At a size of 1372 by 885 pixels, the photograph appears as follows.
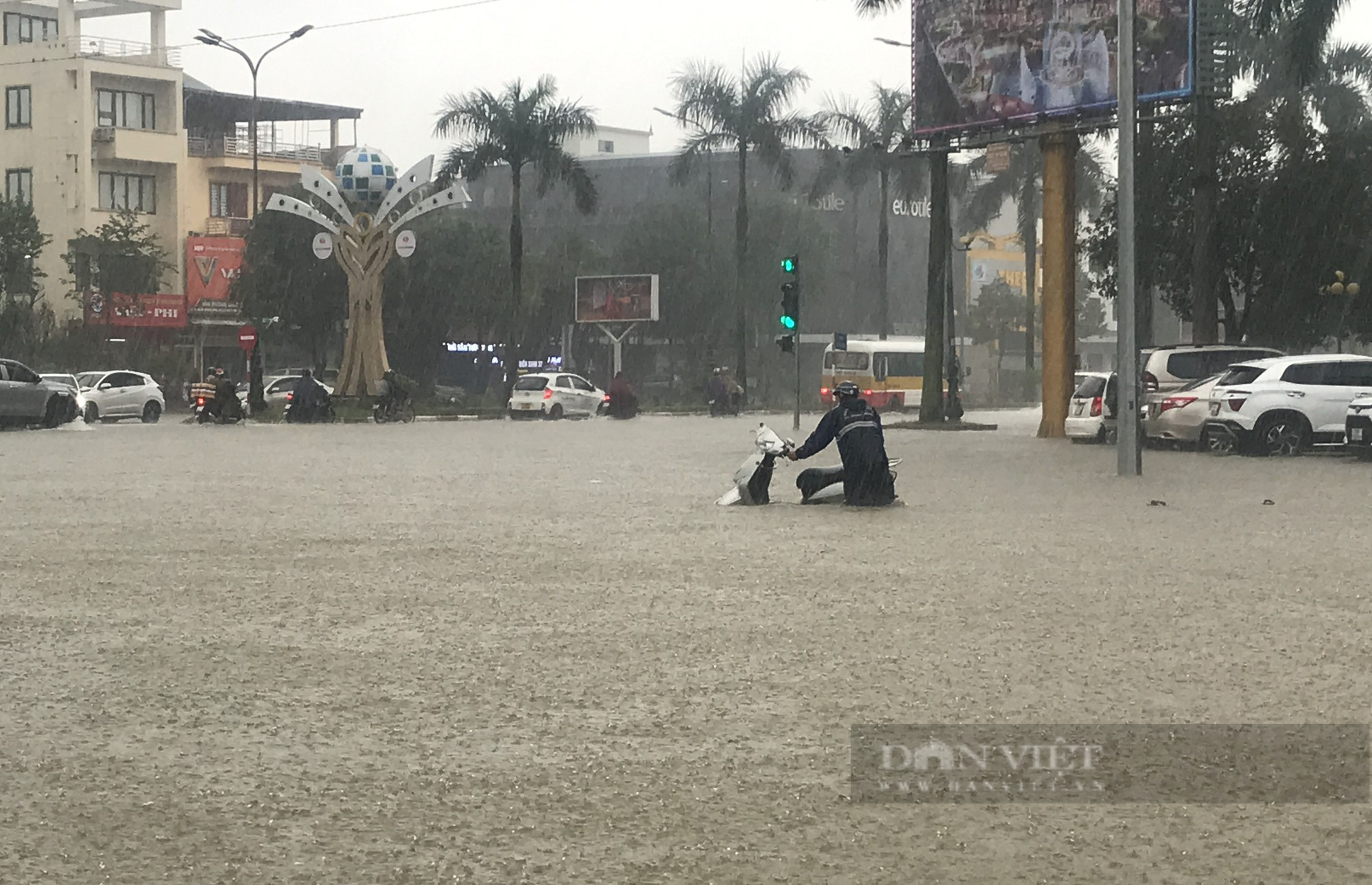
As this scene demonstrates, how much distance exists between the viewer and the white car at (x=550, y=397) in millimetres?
65562

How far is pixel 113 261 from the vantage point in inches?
3191

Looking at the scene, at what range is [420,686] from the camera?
923 cm

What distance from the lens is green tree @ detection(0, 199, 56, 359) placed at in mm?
78000

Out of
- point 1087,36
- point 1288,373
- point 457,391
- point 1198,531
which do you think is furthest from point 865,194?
point 1198,531

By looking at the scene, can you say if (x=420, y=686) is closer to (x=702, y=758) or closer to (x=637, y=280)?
(x=702, y=758)

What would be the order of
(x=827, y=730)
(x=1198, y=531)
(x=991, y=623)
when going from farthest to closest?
1. (x=1198, y=531)
2. (x=991, y=623)
3. (x=827, y=730)

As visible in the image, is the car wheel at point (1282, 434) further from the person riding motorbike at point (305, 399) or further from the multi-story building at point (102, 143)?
the multi-story building at point (102, 143)

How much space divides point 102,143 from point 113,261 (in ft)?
24.8

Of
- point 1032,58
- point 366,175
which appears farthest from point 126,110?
point 1032,58

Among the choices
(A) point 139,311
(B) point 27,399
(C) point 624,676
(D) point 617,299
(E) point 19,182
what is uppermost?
(E) point 19,182

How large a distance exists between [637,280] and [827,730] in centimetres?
7924

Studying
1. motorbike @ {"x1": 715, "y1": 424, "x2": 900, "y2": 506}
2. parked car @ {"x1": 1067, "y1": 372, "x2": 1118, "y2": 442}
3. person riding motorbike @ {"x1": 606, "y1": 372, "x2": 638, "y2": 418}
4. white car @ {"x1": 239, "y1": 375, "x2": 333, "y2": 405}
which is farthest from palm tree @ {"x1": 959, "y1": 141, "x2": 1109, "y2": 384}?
motorbike @ {"x1": 715, "y1": 424, "x2": 900, "y2": 506}

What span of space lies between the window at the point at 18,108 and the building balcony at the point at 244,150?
24.2 feet

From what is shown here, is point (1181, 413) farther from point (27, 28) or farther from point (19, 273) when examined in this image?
point (27, 28)
